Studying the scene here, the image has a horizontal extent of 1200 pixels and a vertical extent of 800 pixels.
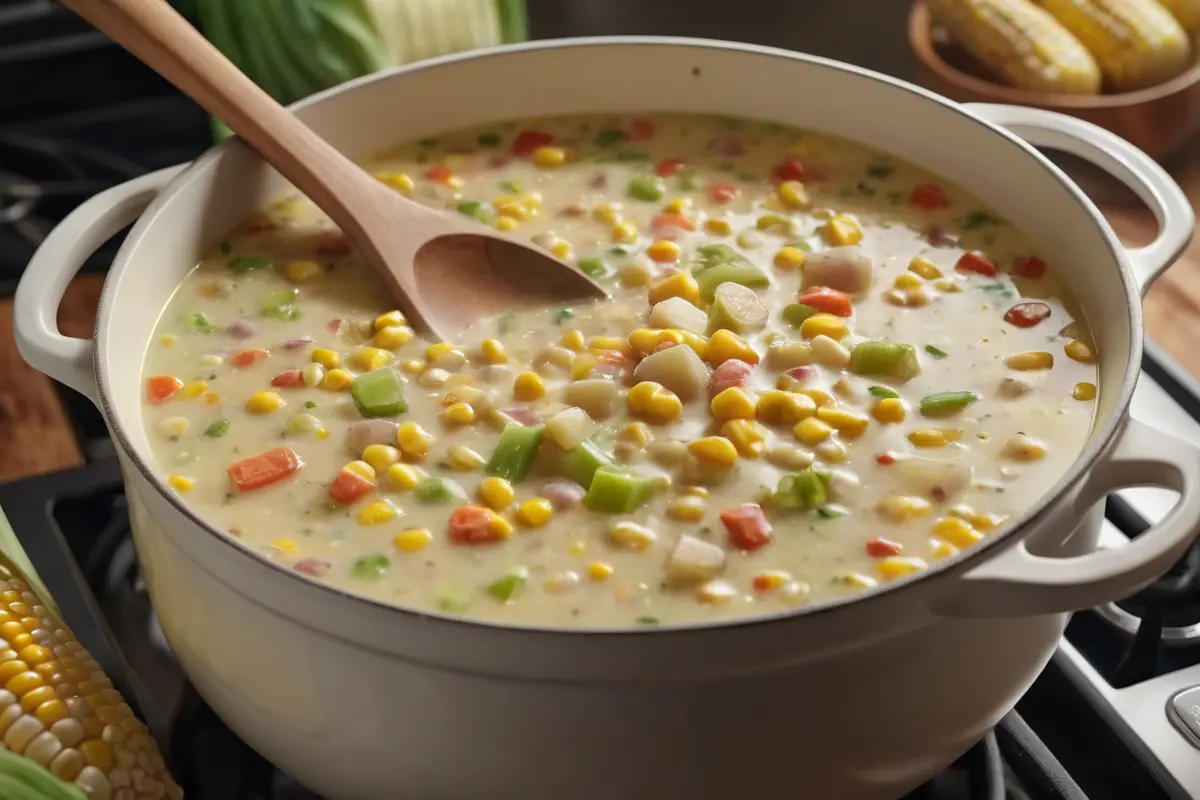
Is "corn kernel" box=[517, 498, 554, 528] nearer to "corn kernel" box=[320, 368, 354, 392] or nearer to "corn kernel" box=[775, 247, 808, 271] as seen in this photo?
"corn kernel" box=[320, 368, 354, 392]

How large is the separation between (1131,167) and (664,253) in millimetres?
528

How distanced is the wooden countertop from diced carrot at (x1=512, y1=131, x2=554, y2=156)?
687 mm

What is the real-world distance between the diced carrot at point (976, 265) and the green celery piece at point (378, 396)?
683mm

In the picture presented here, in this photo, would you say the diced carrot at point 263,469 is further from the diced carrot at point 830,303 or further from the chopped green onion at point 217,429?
the diced carrot at point 830,303

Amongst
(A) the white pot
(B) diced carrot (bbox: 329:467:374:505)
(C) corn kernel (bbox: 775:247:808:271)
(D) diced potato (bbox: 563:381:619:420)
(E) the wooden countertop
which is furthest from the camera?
(E) the wooden countertop

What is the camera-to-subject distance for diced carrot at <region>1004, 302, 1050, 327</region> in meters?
1.45

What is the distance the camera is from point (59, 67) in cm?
212

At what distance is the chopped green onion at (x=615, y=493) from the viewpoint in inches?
47.0

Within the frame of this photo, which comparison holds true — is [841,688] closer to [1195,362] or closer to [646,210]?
[646,210]

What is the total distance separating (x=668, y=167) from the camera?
1746 millimetres

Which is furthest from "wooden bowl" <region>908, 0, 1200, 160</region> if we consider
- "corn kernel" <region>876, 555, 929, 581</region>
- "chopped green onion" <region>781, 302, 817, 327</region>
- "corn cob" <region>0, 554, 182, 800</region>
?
"corn cob" <region>0, 554, 182, 800</region>

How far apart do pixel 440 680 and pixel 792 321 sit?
69 cm

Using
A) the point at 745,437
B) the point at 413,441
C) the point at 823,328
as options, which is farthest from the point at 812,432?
the point at 413,441

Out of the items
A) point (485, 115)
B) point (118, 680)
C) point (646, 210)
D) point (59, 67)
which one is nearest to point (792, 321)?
point (646, 210)
